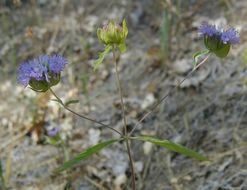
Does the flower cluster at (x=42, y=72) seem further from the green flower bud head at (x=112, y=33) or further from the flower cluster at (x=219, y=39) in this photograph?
the flower cluster at (x=219, y=39)

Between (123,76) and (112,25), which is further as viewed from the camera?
(123,76)

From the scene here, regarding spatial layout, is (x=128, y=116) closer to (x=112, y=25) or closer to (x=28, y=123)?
(x=28, y=123)

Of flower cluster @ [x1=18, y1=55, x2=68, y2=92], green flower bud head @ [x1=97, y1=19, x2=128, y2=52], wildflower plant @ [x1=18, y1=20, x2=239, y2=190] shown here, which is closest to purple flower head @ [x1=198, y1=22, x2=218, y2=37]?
wildflower plant @ [x1=18, y1=20, x2=239, y2=190]

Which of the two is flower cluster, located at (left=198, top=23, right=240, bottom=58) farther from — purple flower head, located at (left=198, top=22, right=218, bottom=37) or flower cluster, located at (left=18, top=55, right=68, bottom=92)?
flower cluster, located at (left=18, top=55, right=68, bottom=92)

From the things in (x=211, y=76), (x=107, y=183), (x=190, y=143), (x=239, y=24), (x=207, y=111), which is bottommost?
(x=107, y=183)

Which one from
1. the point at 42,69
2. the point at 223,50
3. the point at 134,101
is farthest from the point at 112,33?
the point at 134,101

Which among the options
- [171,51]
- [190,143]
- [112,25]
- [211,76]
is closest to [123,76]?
[171,51]

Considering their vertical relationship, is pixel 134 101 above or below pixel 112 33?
above

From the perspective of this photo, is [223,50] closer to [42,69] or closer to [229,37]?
[229,37]
